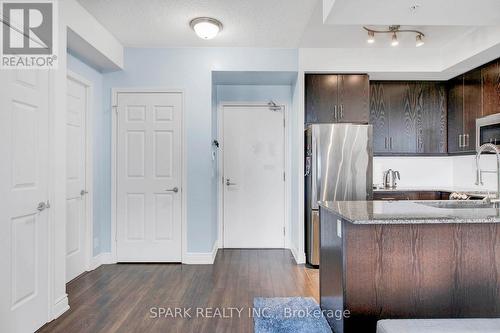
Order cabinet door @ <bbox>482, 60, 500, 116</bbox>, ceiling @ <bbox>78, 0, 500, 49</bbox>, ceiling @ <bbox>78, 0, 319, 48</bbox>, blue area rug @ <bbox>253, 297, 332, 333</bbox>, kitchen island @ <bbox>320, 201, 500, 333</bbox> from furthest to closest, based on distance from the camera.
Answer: cabinet door @ <bbox>482, 60, 500, 116</bbox>
ceiling @ <bbox>78, 0, 319, 48</bbox>
ceiling @ <bbox>78, 0, 500, 49</bbox>
blue area rug @ <bbox>253, 297, 332, 333</bbox>
kitchen island @ <bbox>320, 201, 500, 333</bbox>

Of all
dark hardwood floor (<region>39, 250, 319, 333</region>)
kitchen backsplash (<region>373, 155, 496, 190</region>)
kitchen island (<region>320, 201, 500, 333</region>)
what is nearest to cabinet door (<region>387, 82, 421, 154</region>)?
kitchen backsplash (<region>373, 155, 496, 190</region>)

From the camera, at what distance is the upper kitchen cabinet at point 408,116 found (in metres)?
4.16

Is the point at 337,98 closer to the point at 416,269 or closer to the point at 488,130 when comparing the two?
the point at 488,130

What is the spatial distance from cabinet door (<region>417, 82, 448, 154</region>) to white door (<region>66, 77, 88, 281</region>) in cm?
430

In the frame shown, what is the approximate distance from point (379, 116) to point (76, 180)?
3.86 meters

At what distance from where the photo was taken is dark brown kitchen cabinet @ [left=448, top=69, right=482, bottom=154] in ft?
12.0

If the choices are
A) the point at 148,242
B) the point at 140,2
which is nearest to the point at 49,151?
the point at 140,2

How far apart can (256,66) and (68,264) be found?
121 inches

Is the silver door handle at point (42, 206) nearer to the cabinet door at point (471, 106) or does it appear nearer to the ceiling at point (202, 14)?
the ceiling at point (202, 14)

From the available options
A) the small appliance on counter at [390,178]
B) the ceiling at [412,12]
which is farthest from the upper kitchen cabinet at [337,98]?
the ceiling at [412,12]

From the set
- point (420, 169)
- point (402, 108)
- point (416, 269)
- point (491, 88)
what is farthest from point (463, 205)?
point (420, 169)

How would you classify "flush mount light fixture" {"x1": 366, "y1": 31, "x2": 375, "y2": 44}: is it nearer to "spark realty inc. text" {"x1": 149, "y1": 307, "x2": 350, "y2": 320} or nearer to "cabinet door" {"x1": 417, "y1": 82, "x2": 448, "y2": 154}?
"cabinet door" {"x1": 417, "y1": 82, "x2": 448, "y2": 154}

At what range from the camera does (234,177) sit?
4.48m

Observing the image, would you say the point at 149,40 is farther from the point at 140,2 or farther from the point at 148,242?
the point at 148,242
